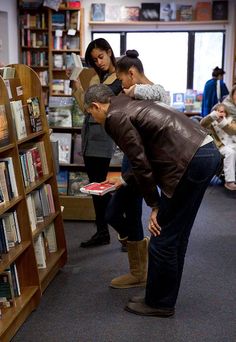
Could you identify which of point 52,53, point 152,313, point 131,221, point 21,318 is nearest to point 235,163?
point 131,221

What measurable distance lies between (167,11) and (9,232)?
6131 millimetres

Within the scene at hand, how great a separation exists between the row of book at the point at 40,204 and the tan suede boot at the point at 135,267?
1.90 ft

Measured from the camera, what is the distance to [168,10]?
766 centimetres

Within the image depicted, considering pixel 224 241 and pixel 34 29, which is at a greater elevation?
pixel 34 29

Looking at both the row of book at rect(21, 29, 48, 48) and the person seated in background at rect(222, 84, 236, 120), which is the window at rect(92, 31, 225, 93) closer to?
the row of book at rect(21, 29, 48, 48)

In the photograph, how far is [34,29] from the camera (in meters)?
7.67

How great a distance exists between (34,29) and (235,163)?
4.37m

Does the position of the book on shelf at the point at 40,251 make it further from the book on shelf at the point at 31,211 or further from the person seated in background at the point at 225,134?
Answer: the person seated in background at the point at 225,134

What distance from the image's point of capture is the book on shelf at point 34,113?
111 inches

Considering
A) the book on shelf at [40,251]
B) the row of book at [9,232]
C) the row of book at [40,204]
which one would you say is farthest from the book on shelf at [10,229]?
the book on shelf at [40,251]

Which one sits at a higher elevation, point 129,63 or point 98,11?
point 98,11

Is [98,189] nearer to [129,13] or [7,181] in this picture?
[7,181]

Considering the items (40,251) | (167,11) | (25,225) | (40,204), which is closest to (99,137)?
(40,204)

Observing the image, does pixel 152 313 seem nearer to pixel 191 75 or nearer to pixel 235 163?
pixel 235 163
